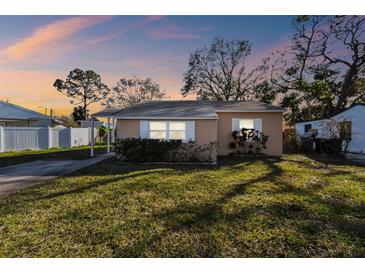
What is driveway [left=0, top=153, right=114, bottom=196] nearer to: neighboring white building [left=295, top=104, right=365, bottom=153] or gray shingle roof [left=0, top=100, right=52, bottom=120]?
gray shingle roof [left=0, top=100, right=52, bottom=120]

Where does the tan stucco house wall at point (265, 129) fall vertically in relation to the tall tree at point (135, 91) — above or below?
below

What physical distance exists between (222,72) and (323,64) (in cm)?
1093

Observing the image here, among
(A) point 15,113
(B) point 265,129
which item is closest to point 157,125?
(B) point 265,129

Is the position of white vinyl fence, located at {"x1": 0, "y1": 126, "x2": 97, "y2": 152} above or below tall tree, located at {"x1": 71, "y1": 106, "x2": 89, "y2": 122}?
below

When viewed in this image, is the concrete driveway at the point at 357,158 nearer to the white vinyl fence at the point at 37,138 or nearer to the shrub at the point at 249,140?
the shrub at the point at 249,140

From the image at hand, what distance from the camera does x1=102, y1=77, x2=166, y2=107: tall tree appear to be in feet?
123

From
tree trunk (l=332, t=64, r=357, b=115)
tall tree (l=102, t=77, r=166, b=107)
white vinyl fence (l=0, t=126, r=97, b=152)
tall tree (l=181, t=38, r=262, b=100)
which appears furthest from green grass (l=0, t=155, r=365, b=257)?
tall tree (l=102, t=77, r=166, b=107)

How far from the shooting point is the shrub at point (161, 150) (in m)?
10.1

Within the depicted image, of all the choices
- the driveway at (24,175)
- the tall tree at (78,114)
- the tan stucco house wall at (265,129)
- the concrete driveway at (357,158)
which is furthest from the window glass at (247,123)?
the tall tree at (78,114)

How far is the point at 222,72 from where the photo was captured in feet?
92.2

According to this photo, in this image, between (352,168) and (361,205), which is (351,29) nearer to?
(352,168)

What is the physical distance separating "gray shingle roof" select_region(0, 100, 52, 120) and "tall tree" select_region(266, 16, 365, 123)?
2380 cm

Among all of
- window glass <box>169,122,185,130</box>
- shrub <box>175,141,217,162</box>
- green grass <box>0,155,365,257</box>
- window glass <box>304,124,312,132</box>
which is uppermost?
window glass <box>304,124,312,132</box>
